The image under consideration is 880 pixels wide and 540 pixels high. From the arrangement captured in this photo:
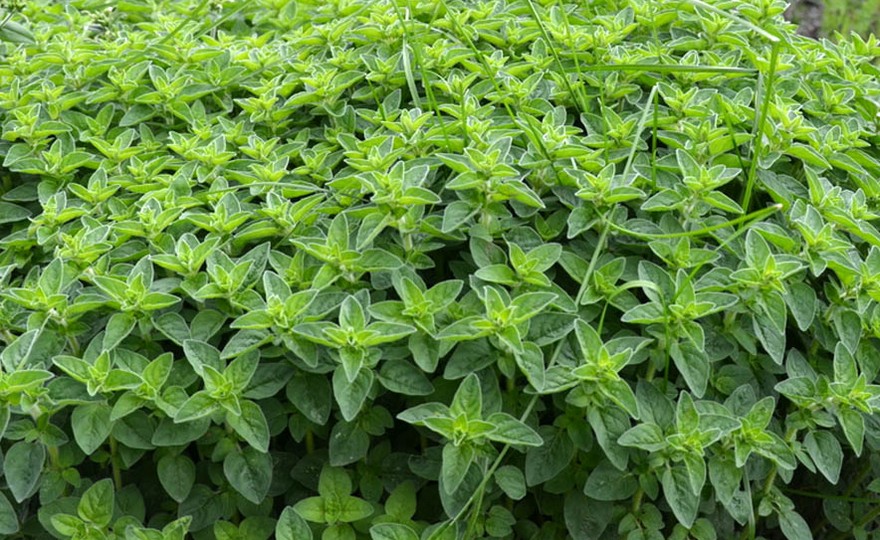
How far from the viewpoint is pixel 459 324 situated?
1.72m

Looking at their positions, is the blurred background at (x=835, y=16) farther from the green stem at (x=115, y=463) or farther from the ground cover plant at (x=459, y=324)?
the green stem at (x=115, y=463)

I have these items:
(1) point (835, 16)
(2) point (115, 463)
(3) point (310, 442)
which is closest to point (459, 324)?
(3) point (310, 442)

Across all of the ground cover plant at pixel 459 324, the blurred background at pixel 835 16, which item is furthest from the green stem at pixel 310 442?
the blurred background at pixel 835 16

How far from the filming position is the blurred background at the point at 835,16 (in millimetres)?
6000

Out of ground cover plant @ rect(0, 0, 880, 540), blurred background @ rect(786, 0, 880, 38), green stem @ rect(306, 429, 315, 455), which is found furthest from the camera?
blurred background @ rect(786, 0, 880, 38)

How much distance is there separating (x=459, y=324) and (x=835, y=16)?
18.1 ft

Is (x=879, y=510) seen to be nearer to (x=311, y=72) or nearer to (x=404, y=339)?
(x=404, y=339)

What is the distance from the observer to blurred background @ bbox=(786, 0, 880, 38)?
19.7ft

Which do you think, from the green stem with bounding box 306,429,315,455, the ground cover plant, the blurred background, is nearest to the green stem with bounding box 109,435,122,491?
the ground cover plant

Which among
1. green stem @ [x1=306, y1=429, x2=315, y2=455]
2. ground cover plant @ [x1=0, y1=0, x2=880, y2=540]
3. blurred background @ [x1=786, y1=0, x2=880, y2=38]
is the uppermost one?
ground cover plant @ [x1=0, y1=0, x2=880, y2=540]

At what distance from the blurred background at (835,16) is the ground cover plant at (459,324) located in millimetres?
4025

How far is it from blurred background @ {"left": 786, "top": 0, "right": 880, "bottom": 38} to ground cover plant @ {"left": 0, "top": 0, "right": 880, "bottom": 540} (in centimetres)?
402

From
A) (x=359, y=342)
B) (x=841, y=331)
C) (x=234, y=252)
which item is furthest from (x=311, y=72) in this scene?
(x=841, y=331)

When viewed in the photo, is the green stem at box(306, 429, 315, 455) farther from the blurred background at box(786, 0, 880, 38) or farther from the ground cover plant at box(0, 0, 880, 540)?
the blurred background at box(786, 0, 880, 38)
